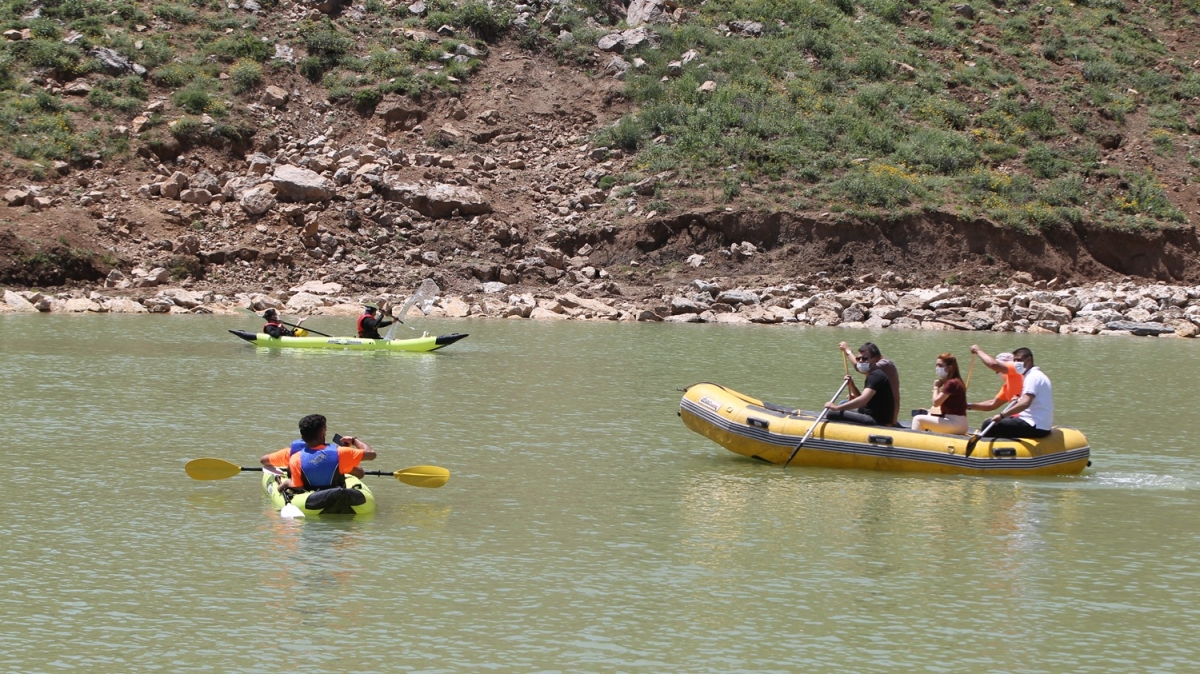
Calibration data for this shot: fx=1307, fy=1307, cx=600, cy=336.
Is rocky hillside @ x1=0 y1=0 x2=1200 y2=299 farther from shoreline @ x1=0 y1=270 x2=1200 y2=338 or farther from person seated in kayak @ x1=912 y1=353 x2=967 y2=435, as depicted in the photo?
person seated in kayak @ x1=912 y1=353 x2=967 y2=435

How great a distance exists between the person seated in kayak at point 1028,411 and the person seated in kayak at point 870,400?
0.99m

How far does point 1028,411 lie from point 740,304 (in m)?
19.3

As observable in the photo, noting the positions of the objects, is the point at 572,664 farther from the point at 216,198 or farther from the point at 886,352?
the point at 216,198

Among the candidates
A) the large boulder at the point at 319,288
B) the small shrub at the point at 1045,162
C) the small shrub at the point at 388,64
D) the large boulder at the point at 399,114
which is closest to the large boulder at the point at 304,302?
the large boulder at the point at 319,288

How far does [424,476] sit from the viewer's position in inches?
440

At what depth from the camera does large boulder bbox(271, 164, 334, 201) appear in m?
34.6

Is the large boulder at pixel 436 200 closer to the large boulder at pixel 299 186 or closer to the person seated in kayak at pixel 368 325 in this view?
the large boulder at pixel 299 186

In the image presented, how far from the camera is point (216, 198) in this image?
34781mm

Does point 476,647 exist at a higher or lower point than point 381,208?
lower

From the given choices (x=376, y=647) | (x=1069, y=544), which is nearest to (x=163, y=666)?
(x=376, y=647)

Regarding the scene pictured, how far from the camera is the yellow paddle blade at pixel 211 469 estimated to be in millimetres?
11266

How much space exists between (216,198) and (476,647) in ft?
96.4

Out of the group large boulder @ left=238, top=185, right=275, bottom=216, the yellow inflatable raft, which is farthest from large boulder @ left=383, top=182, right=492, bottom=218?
the yellow inflatable raft

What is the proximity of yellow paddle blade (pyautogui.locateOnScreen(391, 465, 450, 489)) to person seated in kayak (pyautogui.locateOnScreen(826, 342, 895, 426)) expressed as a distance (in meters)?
4.02
